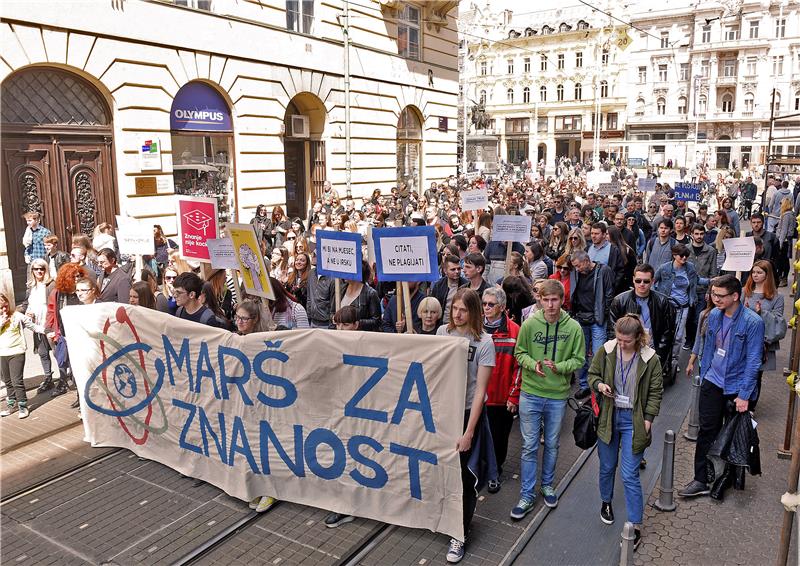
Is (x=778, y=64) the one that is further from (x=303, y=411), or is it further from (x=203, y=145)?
(x=303, y=411)

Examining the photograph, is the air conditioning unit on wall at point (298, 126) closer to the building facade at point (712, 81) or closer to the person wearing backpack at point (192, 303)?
the person wearing backpack at point (192, 303)

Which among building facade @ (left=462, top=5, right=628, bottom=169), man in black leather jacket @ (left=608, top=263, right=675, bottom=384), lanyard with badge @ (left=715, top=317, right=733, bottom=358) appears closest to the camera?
lanyard with badge @ (left=715, top=317, right=733, bottom=358)

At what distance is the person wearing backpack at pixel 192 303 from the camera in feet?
21.7

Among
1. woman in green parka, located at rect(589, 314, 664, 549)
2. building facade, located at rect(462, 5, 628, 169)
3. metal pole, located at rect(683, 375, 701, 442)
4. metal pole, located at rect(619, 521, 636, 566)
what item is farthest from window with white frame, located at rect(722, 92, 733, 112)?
metal pole, located at rect(619, 521, 636, 566)

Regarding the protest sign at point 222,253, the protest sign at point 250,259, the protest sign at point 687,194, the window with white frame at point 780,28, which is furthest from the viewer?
the window with white frame at point 780,28

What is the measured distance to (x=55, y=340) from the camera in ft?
27.3

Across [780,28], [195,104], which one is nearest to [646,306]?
[195,104]

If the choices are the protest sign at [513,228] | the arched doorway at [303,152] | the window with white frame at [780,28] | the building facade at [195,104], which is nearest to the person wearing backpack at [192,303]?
the protest sign at [513,228]

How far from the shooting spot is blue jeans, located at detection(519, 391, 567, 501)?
5.50 m

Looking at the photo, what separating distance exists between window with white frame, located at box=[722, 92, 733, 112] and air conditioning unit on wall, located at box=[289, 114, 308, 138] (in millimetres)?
68194

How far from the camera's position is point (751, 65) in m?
71.7

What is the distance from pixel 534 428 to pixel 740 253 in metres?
3.85

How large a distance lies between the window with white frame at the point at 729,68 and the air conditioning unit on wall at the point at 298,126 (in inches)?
2697

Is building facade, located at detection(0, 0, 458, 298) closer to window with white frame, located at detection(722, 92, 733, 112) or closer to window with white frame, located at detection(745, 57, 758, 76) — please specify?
window with white frame, located at detection(745, 57, 758, 76)
